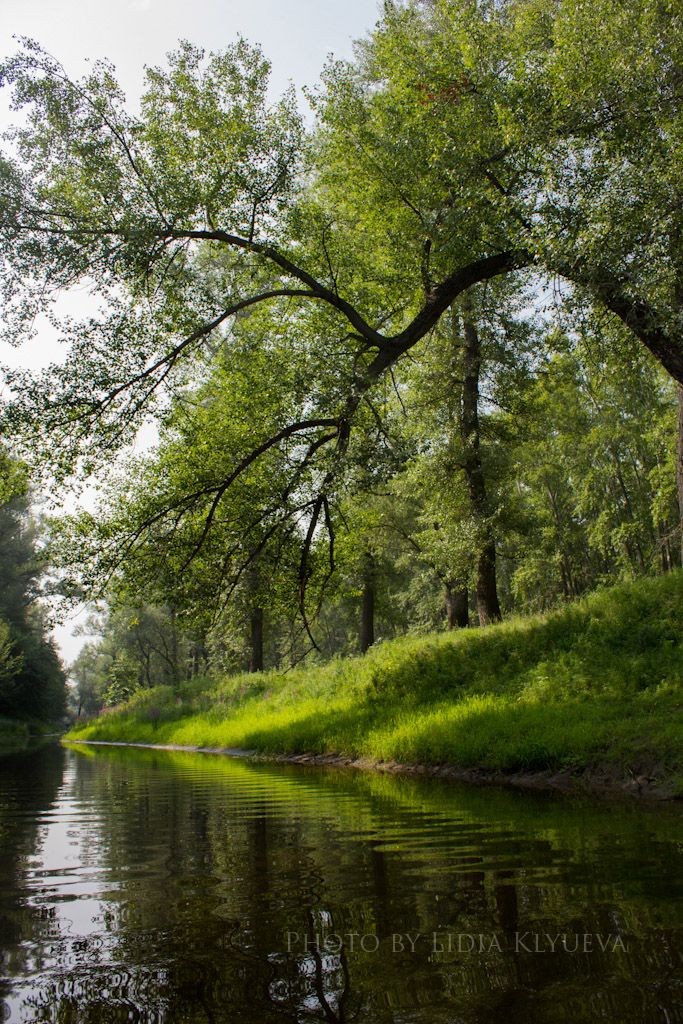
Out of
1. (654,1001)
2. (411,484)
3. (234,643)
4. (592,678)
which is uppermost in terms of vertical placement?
(411,484)

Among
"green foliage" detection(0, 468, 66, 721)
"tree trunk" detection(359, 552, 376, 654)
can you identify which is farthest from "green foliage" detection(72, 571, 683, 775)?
"green foliage" detection(0, 468, 66, 721)

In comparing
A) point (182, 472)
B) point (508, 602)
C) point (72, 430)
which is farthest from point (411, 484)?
point (508, 602)

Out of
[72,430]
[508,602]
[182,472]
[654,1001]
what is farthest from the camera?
[508,602]

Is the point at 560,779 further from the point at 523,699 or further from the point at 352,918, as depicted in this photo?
the point at 352,918

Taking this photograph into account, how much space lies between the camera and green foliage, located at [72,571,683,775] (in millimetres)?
11172

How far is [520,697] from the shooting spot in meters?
14.2

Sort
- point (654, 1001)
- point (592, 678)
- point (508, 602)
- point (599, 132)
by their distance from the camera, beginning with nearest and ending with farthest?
point (654, 1001)
point (599, 132)
point (592, 678)
point (508, 602)

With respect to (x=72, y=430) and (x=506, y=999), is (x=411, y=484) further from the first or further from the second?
(x=506, y=999)

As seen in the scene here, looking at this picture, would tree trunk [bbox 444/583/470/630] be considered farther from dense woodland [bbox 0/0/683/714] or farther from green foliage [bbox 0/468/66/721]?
green foliage [bbox 0/468/66/721]

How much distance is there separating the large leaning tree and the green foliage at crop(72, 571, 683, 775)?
4968mm

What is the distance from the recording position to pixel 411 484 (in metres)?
23.0

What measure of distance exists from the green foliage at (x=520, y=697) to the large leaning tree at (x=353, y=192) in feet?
16.3

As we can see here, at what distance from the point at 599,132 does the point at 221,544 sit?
9.54 metres

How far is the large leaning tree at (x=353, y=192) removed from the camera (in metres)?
10.7
